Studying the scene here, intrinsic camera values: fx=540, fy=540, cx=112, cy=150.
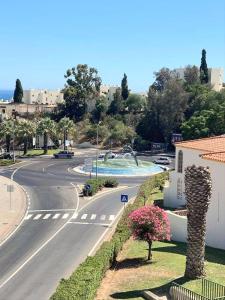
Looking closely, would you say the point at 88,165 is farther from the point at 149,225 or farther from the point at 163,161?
the point at 149,225

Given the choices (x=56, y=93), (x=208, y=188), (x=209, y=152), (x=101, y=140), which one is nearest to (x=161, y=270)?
(x=208, y=188)

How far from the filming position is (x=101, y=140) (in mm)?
123625

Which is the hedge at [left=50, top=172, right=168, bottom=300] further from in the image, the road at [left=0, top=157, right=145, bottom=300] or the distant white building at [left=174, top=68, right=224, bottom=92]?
the distant white building at [left=174, top=68, right=224, bottom=92]

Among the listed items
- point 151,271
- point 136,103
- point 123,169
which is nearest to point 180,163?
point 151,271

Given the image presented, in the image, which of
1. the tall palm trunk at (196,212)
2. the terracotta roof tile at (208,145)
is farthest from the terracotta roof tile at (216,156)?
the tall palm trunk at (196,212)

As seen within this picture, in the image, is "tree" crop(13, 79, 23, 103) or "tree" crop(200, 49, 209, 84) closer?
"tree" crop(200, 49, 209, 84)

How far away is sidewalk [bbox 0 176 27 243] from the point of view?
Result: 152ft

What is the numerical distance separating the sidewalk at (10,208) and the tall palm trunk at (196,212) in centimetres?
1863

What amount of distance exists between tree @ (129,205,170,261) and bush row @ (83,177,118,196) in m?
28.9

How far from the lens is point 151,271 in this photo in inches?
1211

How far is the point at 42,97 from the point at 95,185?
104 meters

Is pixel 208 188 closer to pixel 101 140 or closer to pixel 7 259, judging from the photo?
pixel 7 259

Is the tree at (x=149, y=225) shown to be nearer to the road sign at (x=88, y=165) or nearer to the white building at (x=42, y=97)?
the road sign at (x=88, y=165)

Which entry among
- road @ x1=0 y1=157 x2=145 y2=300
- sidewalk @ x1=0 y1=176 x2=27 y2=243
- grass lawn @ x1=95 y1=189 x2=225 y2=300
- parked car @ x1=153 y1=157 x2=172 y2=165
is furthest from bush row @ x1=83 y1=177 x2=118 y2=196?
parked car @ x1=153 y1=157 x2=172 y2=165
